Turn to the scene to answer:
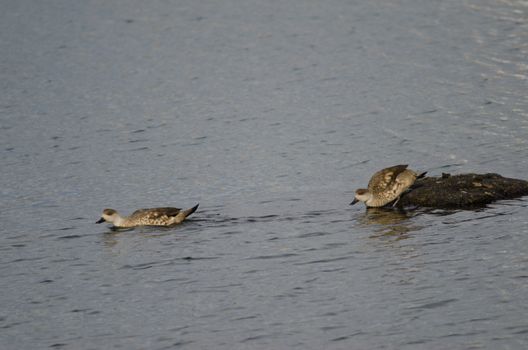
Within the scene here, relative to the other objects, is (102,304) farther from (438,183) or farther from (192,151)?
(192,151)

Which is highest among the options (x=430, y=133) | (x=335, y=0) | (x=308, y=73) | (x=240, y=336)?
(x=335, y=0)

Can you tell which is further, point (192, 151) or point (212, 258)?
point (192, 151)

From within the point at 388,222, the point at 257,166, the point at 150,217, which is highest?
the point at 257,166

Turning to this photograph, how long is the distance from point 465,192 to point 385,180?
4.89ft

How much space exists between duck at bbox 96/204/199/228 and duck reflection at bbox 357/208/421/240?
3.09 m

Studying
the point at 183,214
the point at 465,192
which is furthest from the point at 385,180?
the point at 183,214

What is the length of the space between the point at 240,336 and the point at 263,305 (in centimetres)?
120

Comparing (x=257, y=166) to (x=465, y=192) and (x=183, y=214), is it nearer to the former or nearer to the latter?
(x=183, y=214)

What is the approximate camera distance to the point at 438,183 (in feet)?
61.3

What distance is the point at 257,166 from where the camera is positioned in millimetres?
23234

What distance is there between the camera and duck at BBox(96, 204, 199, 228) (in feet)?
61.1

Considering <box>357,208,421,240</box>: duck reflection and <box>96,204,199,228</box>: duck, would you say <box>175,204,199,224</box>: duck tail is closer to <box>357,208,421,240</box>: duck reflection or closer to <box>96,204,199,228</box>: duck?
<box>96,204,199,228</box>: duck

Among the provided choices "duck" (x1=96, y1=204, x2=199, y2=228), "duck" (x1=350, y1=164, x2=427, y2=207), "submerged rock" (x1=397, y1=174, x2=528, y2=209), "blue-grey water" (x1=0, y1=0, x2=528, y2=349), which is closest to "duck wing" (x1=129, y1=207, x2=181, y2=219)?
"duck" (x1=96, y1=204, x2=199, y2=228)

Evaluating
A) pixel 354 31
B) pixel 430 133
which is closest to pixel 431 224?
pixel 430 133
